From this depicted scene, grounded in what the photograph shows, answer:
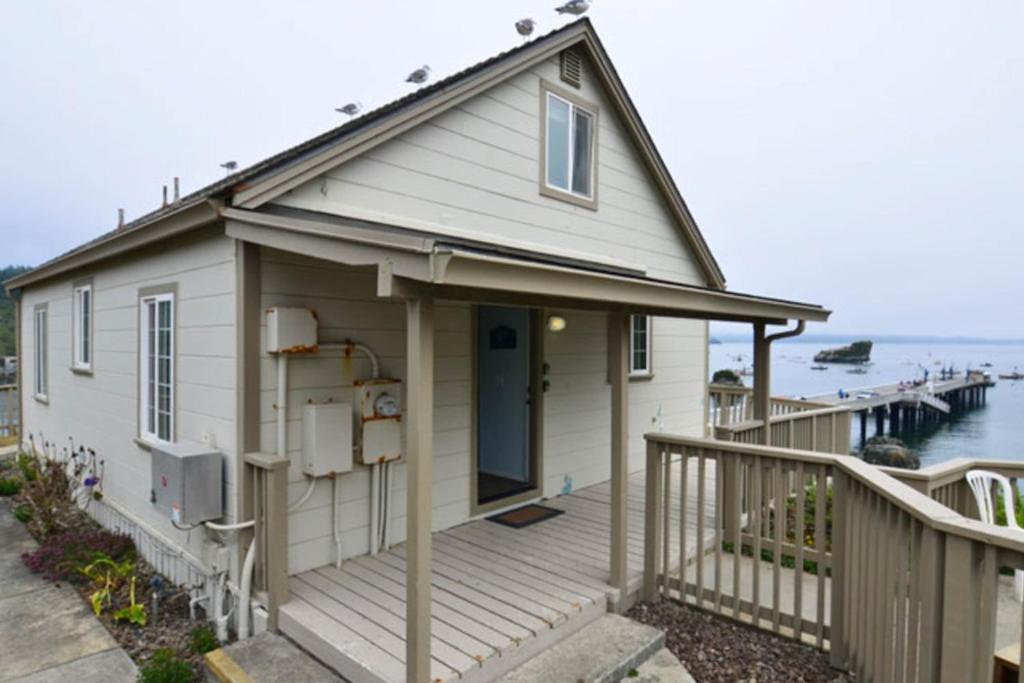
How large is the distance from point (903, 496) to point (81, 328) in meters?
7.94

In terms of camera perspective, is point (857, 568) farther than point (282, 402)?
No

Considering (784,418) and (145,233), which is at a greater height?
(145,233)

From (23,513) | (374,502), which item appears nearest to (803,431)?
(374,502)

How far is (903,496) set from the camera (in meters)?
2.34

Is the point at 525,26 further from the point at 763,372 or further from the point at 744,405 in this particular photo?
the point at 744,405

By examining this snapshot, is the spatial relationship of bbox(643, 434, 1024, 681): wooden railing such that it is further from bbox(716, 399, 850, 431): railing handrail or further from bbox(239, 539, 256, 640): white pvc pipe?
bbox(239, 539, 256, 640): white pvc pipe

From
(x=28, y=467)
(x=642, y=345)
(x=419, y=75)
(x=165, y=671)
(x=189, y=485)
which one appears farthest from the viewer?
(x=642, y=345)

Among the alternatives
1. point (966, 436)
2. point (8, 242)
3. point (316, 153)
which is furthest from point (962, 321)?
point (8, 242)

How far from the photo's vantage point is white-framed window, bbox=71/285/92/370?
21.0 feet

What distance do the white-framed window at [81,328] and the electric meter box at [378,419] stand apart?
417cm

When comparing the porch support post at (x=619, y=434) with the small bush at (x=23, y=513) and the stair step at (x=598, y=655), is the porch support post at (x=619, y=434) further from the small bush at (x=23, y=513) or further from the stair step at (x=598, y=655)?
the small bush at (x=23, y=513)

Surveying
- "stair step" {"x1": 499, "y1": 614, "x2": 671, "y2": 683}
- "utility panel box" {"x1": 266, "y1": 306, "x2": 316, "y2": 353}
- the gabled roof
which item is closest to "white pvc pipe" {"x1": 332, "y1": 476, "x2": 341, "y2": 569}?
"utility panel box" {"x1": 266, "y1": 306, "x2": 316, "y2": 353}

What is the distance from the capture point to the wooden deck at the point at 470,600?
9.98 ft

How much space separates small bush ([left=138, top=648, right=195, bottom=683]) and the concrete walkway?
219 mm
